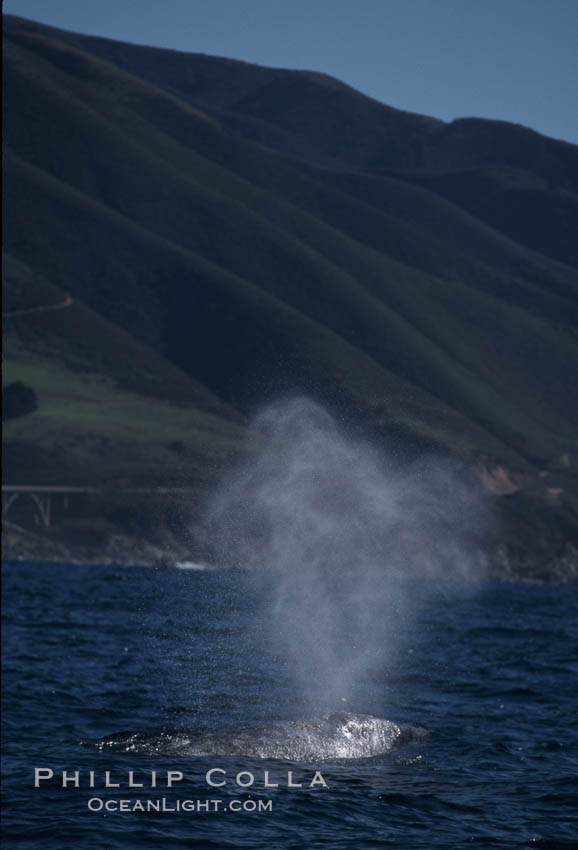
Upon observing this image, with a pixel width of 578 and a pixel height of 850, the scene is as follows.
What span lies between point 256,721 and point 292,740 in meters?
2.50

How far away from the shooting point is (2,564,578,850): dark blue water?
60.4 feet

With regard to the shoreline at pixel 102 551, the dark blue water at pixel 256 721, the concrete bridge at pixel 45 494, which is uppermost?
the dark blue water at pixel 256 721

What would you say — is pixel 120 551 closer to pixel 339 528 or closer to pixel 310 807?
pixel 339 528

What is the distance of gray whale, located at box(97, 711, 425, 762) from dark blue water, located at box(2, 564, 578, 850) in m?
0.48

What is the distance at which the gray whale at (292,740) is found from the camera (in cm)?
2356

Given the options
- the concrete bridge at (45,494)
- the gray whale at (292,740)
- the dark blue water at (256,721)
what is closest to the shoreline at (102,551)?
the concrete bridge at (45,494)

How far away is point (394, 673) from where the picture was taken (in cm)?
3731

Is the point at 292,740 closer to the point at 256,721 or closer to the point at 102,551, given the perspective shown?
the point at 256,721

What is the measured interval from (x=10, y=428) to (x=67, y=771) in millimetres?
181596

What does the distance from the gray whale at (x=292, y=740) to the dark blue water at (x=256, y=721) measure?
0.48 metres

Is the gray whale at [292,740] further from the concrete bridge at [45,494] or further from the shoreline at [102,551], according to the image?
the concrete bridge at [45,494]

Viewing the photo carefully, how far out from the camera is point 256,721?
88.2ft

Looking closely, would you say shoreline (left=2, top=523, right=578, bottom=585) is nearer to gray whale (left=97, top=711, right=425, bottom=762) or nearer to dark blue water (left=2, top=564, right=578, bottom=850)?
dark blue water (left=2, top=564, right=578, bottom=850)

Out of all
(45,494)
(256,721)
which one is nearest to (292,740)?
(256,721)
